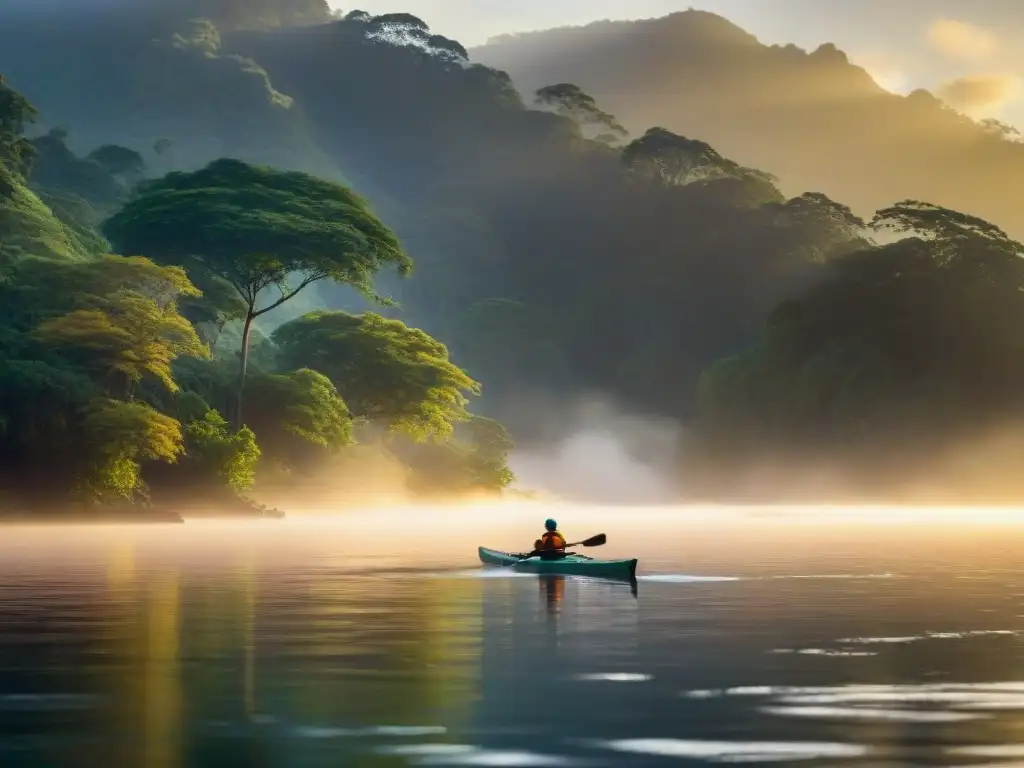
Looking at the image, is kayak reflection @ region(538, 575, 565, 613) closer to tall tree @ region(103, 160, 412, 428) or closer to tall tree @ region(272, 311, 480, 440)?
tall tree @ region(103, 160, 412, 428)

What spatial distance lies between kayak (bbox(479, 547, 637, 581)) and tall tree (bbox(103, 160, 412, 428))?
161 feet

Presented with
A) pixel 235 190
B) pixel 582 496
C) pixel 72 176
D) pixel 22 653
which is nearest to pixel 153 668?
pixel 22 653

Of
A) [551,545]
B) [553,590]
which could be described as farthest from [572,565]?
[553,590]

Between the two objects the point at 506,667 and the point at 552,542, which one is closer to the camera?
the point at 506,667

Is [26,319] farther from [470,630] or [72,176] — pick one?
[72,176]

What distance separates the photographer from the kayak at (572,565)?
3053 centimetres

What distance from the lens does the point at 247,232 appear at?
85.8 metres

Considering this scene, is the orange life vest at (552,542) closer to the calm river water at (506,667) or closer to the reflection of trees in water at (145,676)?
the calm river water at (506,667)

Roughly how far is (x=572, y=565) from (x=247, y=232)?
55.5 m

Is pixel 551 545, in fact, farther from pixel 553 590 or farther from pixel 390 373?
pixel 390 373

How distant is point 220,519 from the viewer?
245 feet

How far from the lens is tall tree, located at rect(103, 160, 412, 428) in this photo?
3383 inches

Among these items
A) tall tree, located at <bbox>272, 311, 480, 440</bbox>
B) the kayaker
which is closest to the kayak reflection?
the kayaker

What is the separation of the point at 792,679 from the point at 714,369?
142769mm
